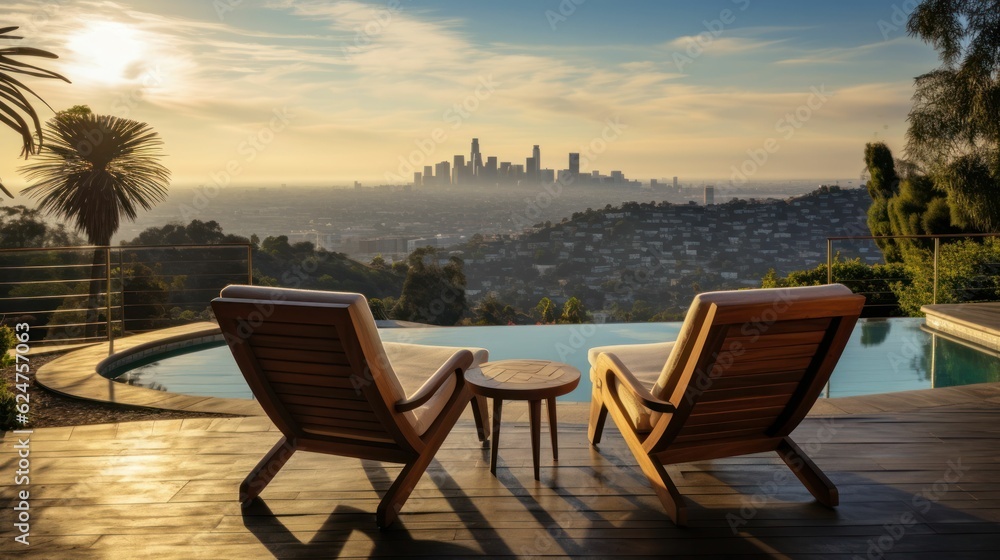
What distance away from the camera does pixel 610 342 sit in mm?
6793

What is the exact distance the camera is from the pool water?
16.7ft

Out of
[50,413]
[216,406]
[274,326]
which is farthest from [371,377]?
[50,413]

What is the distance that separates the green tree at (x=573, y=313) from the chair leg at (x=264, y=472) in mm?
8565

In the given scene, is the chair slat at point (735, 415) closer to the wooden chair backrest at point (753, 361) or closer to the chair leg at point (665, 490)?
the wooden chair backrest at point (753, 361)

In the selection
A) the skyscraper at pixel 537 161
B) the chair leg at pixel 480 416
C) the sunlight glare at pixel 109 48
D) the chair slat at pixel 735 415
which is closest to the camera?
the chair slat at pixel 735 415

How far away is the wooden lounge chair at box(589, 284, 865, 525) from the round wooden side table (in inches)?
9.6

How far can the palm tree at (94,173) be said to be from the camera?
970 cm

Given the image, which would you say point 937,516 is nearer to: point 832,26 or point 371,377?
point 371,377

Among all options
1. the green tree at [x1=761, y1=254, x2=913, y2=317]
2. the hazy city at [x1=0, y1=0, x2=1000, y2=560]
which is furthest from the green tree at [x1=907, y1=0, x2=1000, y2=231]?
the green tree at [x1=761, y1=254, x2=913, y2=317]

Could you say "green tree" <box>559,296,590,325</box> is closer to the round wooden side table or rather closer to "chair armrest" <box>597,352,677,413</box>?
the round wooden side table

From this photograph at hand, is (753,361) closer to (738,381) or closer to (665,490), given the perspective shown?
(738,381)

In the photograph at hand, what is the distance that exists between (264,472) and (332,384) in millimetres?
524

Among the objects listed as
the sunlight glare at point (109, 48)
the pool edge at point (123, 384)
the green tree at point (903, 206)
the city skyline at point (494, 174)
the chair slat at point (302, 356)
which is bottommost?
the pool edge at point (123, 384)

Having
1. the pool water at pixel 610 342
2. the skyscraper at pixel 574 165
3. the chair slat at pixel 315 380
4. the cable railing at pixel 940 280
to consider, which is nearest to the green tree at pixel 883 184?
the cable railing at pixel 940 280
